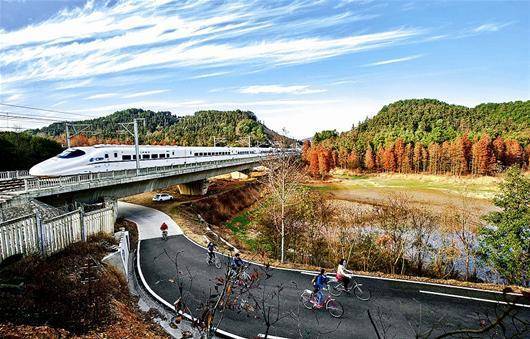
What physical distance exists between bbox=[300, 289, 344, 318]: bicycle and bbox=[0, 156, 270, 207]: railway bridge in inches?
594

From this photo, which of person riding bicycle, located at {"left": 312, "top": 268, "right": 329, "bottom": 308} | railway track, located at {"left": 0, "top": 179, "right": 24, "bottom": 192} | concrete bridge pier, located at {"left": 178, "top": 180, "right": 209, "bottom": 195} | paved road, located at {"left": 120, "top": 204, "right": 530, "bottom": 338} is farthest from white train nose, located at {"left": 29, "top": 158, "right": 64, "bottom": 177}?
person riding bicycle, located at {"left": 312, "top": 268, "right": 329, "bottom": 308}

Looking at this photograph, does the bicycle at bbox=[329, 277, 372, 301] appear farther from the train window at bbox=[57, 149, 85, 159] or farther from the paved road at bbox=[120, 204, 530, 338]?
the train window at bbox=[57, 149, 85, 159]

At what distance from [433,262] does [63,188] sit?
84.6 feet

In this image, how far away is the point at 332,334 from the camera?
416 inches

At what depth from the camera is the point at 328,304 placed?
12062 millimetres

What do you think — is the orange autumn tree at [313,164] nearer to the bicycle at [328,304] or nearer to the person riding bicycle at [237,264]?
the person riding bicycle at [237,264]

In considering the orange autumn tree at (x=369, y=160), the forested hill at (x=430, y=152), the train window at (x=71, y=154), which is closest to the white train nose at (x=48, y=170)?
the train window at (x=71, y=154)

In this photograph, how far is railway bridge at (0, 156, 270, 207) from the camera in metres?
18.3

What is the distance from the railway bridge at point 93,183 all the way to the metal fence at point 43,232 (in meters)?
3.98

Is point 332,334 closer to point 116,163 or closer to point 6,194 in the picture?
point 6,194

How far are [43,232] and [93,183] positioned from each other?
1117 centimetres

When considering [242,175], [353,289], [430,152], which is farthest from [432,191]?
[353,289]

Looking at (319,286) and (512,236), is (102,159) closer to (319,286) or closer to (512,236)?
(319,286)

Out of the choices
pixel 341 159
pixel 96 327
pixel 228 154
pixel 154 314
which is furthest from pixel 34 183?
pixel 341 159
